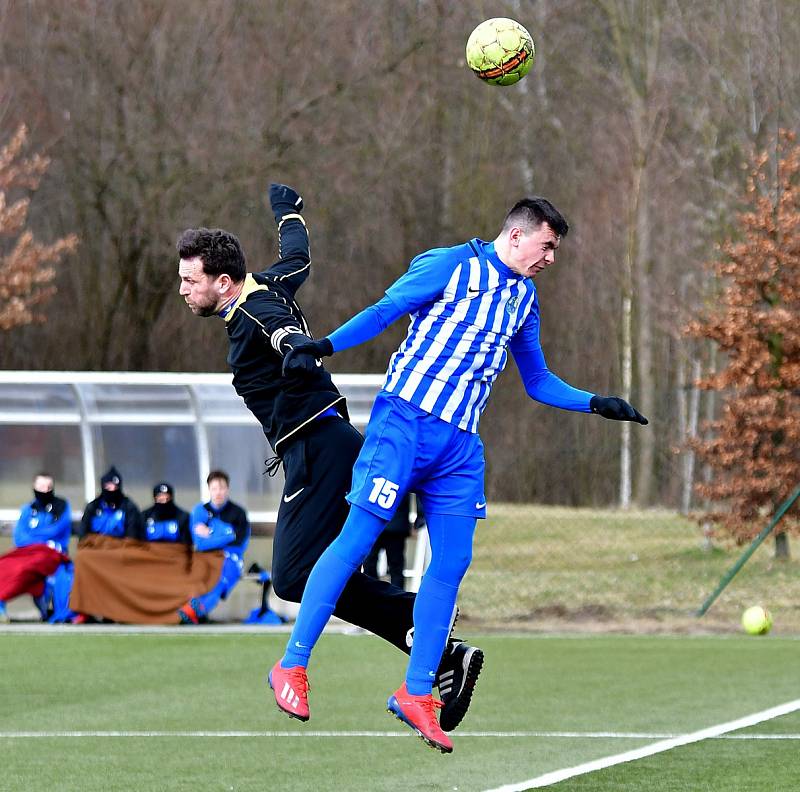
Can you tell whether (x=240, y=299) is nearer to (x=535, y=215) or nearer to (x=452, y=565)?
(x=535, y=215)

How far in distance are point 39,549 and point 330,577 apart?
11.5 meters

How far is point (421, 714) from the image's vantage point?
665cm

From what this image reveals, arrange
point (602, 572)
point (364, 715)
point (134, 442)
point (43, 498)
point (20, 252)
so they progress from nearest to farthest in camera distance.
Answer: point (364, 715) → point (43, 498) → point (134, 442) → point (602, 572) → point (20, 252)

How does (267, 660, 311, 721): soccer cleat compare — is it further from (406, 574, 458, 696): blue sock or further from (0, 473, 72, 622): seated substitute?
(0, 473, 72, 622): seated substitute

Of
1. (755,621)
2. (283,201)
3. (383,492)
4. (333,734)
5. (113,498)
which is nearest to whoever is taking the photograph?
(383,492)

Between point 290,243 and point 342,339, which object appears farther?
point 290,243

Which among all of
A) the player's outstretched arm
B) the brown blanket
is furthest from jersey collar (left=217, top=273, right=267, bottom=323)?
the brown blanket

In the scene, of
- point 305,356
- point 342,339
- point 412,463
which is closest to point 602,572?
point 412,463

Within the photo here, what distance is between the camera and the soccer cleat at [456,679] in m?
6.83

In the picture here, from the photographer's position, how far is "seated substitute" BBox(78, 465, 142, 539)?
704 inches

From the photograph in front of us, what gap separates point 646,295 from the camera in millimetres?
33188


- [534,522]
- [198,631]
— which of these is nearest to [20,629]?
[198,631]

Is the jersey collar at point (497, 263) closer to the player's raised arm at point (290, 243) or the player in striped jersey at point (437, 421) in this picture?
the player in striped jersey at point (437, 421)

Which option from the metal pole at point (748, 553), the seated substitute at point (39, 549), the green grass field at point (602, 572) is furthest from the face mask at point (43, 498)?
the metal pole at point (748, 553)
